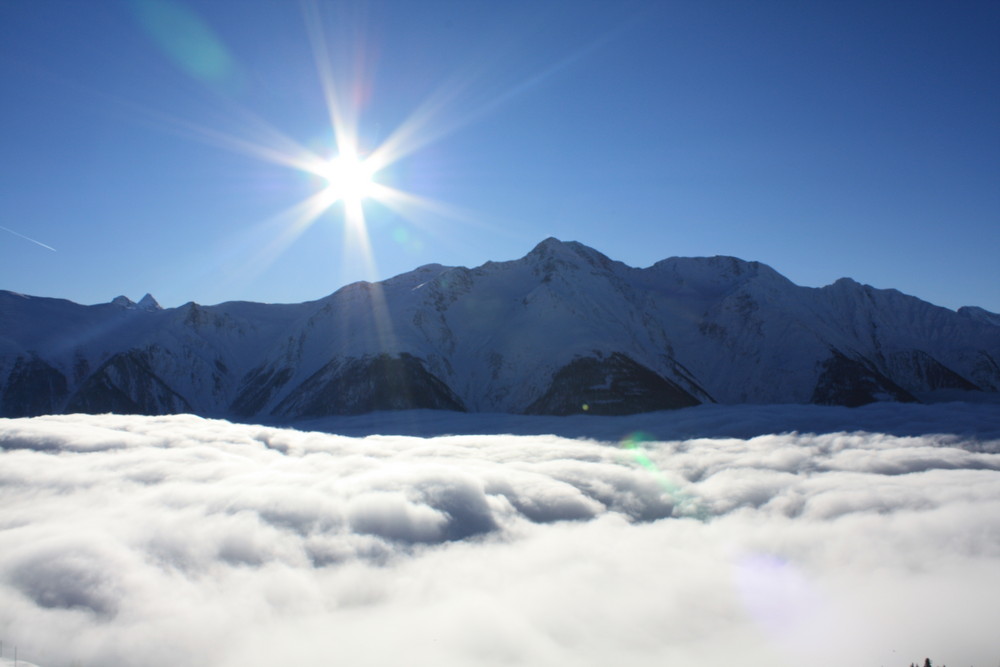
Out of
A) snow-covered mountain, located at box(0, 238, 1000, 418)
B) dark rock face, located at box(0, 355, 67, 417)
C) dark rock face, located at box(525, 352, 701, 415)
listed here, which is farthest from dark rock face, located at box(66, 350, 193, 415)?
dark rock face, located at box(525, 352, 701, 415)

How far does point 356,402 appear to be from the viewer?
351 ft

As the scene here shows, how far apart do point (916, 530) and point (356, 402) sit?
309ft

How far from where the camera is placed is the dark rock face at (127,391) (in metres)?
123

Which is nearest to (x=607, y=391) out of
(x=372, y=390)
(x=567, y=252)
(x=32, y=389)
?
(x=372, y=390)

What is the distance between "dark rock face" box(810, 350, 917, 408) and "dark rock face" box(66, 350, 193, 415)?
146 metres

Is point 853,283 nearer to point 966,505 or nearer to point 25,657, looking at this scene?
point 966,505

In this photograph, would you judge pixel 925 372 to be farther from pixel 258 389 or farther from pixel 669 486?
pixel 258 389

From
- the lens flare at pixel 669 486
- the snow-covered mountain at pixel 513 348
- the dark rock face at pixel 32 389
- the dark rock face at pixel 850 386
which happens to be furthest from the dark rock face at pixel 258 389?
the dark rock face at pixel 850 386

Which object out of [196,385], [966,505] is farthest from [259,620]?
[196,385]

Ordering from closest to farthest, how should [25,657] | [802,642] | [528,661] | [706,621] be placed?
[25,657] < [528,661] < [802,642] < [706,621]

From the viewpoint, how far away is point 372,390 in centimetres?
10756

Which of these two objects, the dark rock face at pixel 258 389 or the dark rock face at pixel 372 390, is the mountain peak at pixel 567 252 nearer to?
the dark rock face at pixel 372 390

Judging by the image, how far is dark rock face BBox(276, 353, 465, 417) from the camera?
10562 cm

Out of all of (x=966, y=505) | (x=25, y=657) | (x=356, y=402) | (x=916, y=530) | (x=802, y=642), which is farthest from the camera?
(x=356, y=402)
